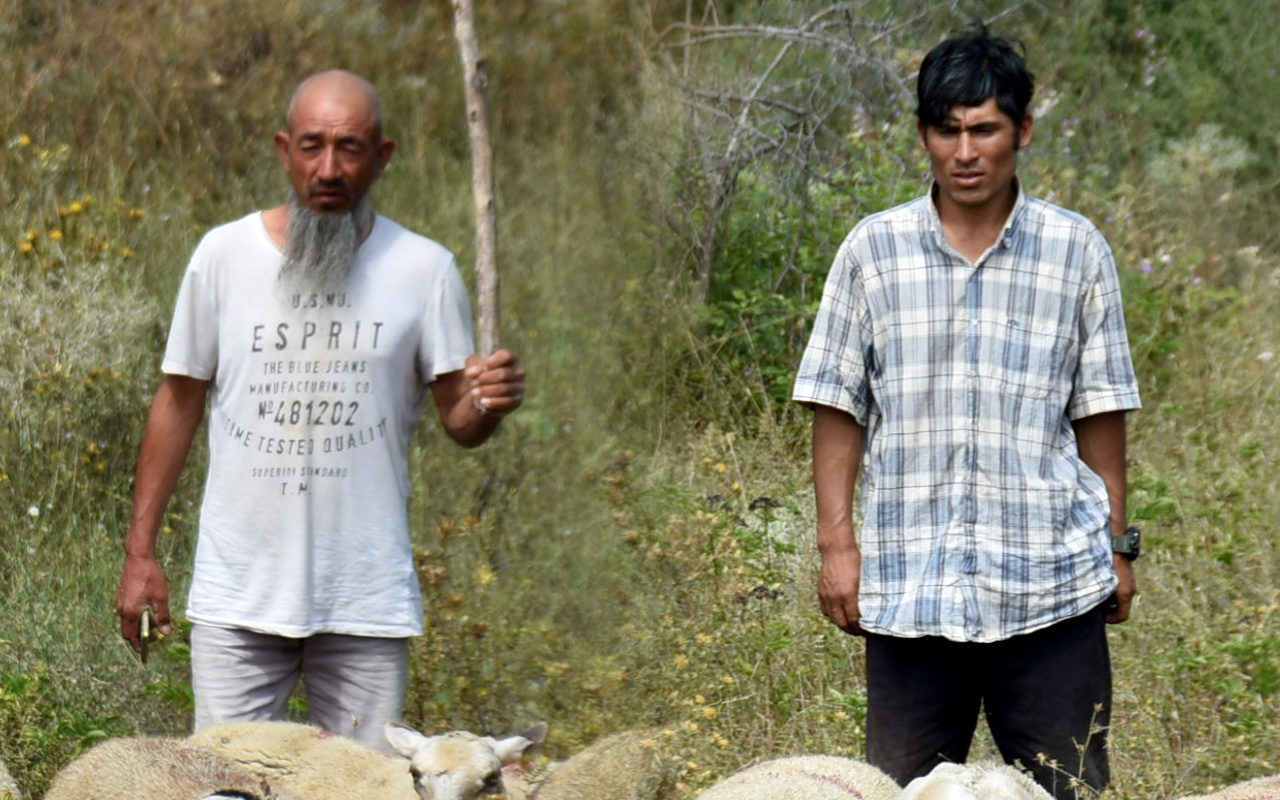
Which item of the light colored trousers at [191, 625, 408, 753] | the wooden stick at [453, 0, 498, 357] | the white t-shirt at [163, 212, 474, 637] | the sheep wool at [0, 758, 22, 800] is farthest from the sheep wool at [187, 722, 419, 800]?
the wooden stick at [453, 0, 498, 357]

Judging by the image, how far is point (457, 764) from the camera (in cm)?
342

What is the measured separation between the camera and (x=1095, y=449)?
368 centimetres

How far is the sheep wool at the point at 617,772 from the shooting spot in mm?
4109

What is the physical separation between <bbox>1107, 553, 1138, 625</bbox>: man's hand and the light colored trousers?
5.65 feet

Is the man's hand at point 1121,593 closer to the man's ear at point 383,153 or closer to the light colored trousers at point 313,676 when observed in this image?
the light colored trousers at point 313,676

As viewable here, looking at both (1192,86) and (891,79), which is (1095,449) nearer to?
(891,79)

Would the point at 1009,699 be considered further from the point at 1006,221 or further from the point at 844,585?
the point at 1006,221

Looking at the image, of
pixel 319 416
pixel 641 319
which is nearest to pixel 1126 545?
pixel 319 416

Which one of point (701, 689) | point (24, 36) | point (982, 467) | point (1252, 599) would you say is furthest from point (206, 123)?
point (982, 467)

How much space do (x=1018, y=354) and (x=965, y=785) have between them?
3.37 feet

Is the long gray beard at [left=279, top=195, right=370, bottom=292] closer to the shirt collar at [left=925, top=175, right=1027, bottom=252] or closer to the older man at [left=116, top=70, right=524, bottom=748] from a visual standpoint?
the older man at [left=116, top=70, right=524, bottom=748]

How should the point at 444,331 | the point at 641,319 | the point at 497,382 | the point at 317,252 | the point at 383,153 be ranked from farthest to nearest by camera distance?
the point at 641,319 < the point at 383,153 < the point at 444,331 < the point at 317,252 < the point at 497,382

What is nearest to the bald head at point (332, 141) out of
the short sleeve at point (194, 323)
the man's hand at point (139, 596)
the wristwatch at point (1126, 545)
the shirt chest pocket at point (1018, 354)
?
the short sleeve at point (194, 323)

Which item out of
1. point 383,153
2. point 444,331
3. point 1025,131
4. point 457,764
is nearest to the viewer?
point 457,764
